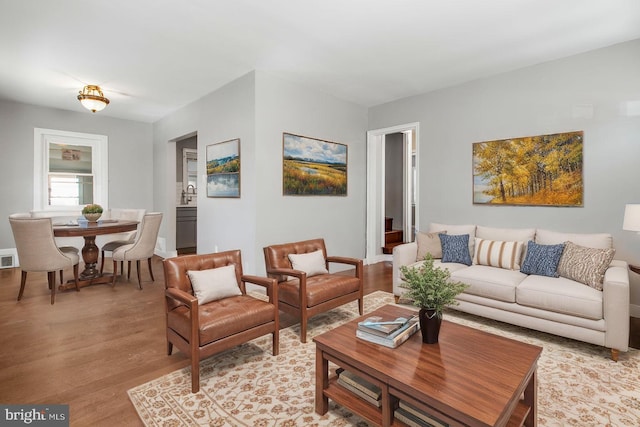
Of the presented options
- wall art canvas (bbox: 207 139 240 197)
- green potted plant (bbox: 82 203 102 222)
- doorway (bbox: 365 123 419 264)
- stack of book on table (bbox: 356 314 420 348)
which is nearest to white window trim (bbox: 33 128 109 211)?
green potted plant (bbox: 82 203 102 222)

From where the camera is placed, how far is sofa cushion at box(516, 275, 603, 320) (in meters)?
2.46

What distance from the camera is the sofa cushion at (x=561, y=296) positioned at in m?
2.46

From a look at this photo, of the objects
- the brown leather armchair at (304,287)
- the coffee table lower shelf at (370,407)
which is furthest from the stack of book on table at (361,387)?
the brown leather armchair at (304,287)

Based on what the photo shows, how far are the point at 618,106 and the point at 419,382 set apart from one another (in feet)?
12.1

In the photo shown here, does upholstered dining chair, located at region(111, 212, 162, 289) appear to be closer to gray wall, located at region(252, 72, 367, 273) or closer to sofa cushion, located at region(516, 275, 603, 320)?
gray wall, located at region(252, 72, 367, 273)

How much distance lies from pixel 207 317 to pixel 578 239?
3.47m

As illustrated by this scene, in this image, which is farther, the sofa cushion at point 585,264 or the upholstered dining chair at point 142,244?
the upholstered dining chair at point 142,244

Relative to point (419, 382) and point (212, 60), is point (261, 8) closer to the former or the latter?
point (212, 60)

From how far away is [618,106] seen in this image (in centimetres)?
325

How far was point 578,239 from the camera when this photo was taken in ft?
10.2

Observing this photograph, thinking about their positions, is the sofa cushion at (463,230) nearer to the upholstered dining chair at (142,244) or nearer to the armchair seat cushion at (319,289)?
the armchair seat cushion at (319,289)

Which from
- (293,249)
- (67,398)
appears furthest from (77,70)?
(67,398)

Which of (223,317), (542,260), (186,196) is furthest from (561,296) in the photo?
(186,196)

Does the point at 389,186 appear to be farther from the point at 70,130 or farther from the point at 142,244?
the point at 70,130
